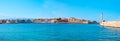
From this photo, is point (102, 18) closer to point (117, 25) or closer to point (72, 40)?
point (117, 25)

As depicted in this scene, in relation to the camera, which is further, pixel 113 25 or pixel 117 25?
pixel 113 25

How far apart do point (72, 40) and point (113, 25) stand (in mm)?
66577

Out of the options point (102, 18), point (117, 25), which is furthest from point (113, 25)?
point (102, 18)

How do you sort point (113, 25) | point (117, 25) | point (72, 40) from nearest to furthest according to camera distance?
point (72, 40) → point (117, 25) → point (113, 25)

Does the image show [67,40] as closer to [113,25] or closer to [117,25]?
[117,25]

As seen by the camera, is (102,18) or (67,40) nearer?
(67,40)

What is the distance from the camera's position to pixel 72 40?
3506cm

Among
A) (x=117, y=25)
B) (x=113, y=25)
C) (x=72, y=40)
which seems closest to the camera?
(x=72, y=40)

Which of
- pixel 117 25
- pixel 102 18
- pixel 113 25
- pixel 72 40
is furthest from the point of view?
pixel 102 18

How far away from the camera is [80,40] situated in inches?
1391

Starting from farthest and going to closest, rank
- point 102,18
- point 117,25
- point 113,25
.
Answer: point 102,18
point 113,25
point 117,25

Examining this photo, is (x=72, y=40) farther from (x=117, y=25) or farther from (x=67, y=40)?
(x=117, y=25)

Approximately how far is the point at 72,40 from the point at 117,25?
5993 centimetres

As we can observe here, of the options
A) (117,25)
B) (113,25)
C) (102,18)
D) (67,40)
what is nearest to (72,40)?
(67,40)
